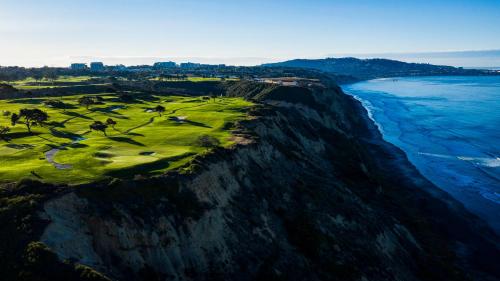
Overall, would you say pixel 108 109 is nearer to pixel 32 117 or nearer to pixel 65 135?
pixel 32 117

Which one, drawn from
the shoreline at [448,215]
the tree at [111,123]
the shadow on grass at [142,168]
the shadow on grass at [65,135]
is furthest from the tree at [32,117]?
the shoreline at [448,215]

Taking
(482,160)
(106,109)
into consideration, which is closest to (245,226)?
(106,109)

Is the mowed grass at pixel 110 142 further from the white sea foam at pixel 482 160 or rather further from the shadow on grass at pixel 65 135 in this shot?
the white sea foam at pixel 482 160

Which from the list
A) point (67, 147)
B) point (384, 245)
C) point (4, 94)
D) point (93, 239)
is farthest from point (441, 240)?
point (4, 94)

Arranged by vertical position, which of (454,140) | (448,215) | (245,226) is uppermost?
(245,226)

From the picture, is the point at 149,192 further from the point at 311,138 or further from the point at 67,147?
the point at 311,138

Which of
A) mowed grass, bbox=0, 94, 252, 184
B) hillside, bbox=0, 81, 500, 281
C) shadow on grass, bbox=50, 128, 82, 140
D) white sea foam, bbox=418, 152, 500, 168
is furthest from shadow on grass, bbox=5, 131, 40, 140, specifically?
white sea foam, bbox=418, 152, 500, 168
